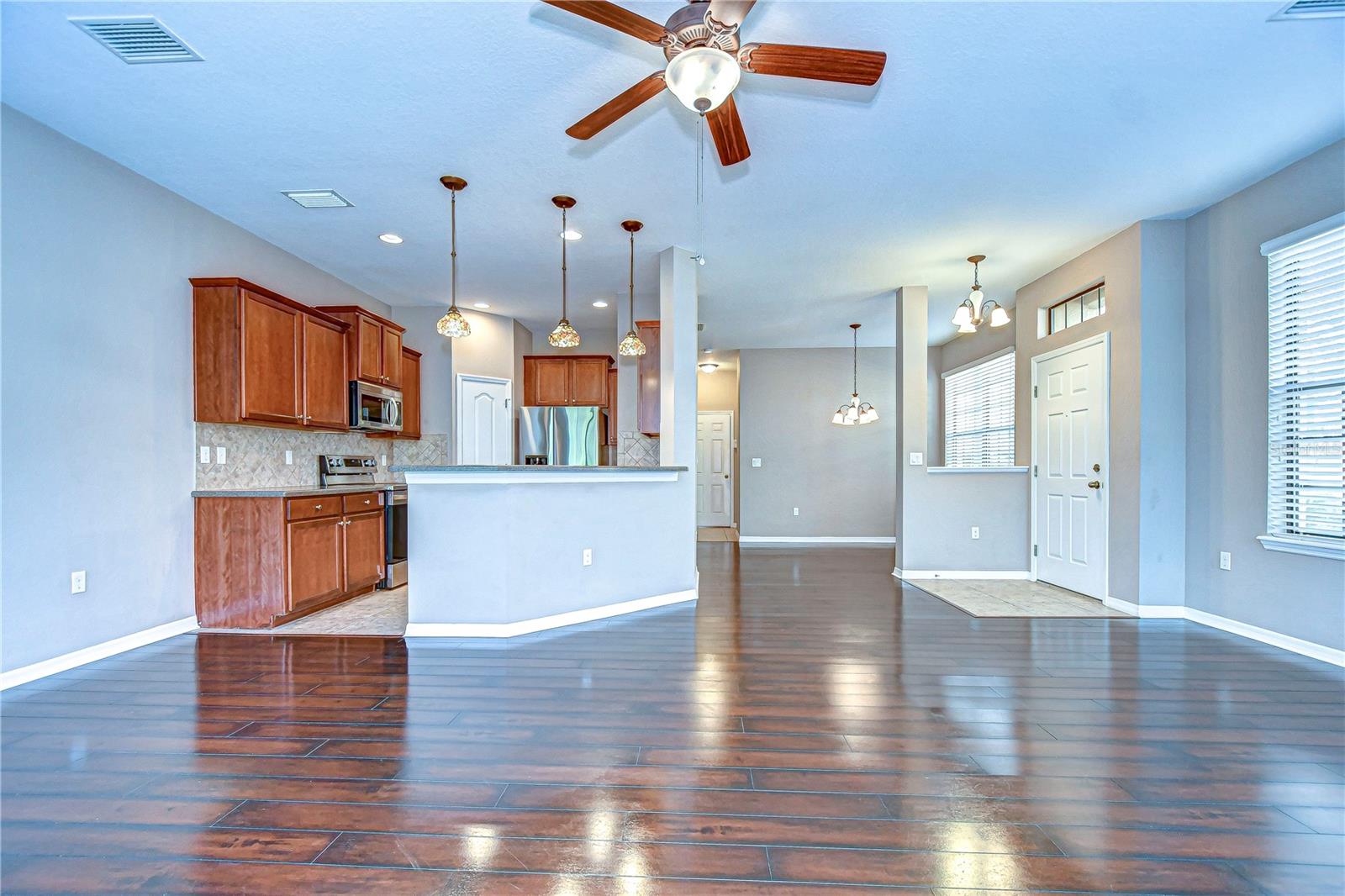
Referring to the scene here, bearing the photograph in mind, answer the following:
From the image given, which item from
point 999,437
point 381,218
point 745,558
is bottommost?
point 745,558

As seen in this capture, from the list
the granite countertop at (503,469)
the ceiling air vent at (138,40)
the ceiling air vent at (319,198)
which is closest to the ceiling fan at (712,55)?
the ceiling air vent at (138,40)

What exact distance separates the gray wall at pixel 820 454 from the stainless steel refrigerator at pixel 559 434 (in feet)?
8.39

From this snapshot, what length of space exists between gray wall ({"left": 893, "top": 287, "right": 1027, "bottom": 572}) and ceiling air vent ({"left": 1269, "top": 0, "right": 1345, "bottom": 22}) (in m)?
3.45

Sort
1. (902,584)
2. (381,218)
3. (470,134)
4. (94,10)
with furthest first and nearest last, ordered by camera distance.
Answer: (902,584) < (381,218) < (470,134) < (94,10)

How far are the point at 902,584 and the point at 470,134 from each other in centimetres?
479

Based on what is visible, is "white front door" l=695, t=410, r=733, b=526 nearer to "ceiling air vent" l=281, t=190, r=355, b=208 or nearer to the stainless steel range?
the stainless steel range

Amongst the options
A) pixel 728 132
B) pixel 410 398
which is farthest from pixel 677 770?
pixel 410 398

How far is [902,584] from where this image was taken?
5.34 meters

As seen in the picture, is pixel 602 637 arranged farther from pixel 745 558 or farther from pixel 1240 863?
pixel 745 558

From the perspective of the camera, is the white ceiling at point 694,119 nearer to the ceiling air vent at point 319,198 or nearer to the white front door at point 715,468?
the ceiling air vent at point 319,198

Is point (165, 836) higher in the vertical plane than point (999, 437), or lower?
lower

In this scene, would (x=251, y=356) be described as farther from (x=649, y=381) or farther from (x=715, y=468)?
(x=715, y=468)

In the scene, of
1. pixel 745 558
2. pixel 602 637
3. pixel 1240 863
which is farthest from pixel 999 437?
pixel 1240 863

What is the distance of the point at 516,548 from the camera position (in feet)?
12.0
